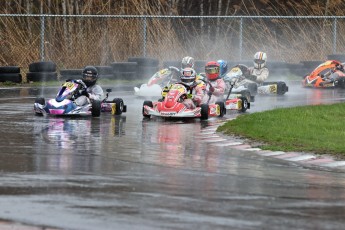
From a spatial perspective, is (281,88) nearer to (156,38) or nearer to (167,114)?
(156,38)

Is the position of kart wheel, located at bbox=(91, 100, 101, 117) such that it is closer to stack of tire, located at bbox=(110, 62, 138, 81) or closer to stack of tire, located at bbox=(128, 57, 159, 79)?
stack of tire, located at bbox=(110, 62, 138, 81)

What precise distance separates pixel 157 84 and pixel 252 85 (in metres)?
2.62

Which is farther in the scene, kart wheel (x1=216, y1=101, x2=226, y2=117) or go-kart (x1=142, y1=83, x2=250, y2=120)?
kart wheel (x1=216, y1=101, x2=226, y2=117)

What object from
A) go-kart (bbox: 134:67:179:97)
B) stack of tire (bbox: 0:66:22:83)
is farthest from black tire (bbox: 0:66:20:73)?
go-kart (bbox: 134:67:179:97)

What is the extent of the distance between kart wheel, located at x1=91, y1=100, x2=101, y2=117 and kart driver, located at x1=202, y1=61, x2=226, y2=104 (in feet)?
8.94

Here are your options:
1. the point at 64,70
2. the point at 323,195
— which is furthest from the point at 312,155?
the point at 64,70

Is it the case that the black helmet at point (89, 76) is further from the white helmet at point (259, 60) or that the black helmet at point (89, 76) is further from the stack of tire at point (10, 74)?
the white helmet at point (259, 60)

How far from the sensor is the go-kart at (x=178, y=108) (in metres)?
19.2

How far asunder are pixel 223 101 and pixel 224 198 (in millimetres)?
11967

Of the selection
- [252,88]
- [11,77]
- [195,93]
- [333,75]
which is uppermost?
[333,75]

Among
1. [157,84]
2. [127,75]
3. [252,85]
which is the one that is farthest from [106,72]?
[252,85]

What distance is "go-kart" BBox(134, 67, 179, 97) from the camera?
2542cm

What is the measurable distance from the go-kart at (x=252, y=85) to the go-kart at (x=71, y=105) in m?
5.52

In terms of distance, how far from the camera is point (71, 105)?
19438 millimetres
